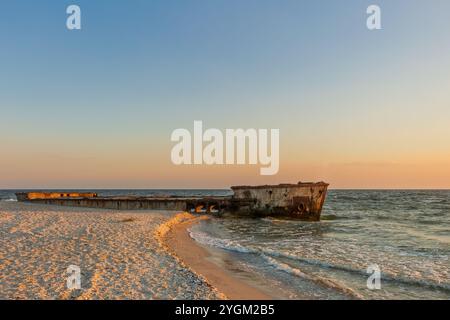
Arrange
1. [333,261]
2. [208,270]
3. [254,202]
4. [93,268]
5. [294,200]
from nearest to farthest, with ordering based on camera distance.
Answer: [93,268] < [208,270] < [333,261] < [294,200] < [254,202]

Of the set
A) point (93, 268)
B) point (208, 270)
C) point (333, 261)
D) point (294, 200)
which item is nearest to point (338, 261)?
point (333, 261)

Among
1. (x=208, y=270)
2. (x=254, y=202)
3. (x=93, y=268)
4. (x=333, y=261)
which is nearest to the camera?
(x=93, y=268)

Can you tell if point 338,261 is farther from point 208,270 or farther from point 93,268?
point 93,268

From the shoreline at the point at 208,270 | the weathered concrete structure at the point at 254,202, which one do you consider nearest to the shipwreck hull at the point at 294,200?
the weathered concrete structure at the point at 254,202

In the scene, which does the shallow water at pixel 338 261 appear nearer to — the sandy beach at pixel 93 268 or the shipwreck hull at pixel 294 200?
the sandy beach at pixel 93 268

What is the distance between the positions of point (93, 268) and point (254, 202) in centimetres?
2111

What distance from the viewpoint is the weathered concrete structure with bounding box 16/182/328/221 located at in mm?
26922

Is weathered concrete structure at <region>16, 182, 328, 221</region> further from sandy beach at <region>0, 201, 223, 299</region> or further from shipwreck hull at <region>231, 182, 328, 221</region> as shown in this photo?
sandy beach at <region>0, 201, 223, 299</region>

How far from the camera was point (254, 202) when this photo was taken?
2938 centimetres

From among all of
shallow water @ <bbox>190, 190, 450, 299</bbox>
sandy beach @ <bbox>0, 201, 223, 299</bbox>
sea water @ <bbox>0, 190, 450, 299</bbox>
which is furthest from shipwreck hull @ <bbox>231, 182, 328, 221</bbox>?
sandy beach @ <bbox>0, 201, 223, 299</bbox>

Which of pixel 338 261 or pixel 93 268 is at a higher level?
pixel 93 268
